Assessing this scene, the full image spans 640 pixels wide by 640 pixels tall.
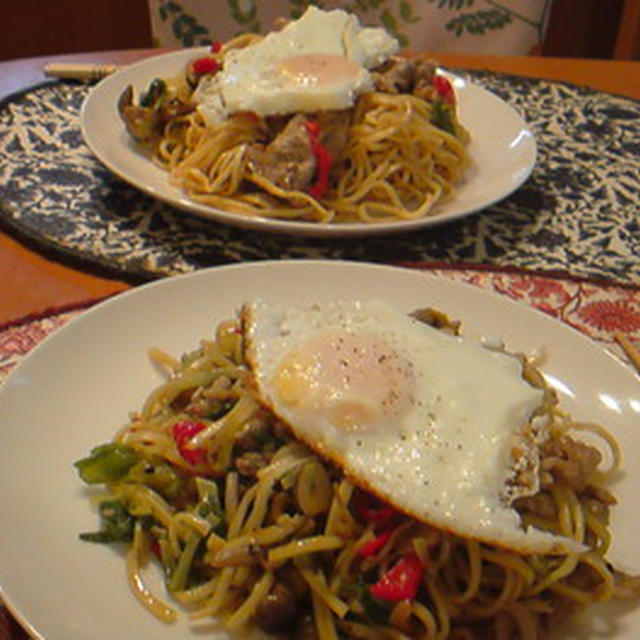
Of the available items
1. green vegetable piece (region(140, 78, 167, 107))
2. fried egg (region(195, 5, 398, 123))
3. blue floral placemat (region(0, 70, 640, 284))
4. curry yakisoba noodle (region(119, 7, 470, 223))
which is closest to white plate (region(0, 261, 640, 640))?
blue floral placemat (region(0, 70, 640, 284))

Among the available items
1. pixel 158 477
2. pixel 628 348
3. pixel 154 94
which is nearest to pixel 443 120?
pixel 154 94

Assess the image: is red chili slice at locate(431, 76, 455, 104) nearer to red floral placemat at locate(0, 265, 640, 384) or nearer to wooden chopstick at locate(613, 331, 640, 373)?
red floral placemat at locate(0, 265, 640, 384)

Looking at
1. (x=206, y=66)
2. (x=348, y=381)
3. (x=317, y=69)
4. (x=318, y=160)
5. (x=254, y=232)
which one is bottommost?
(x=254, y=232)

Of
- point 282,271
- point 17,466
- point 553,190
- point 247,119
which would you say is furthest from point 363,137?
point 17,466

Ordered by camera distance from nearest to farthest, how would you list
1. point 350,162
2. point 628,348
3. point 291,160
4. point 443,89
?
point 628,348
point 291,160
point 350,162
point 443,89

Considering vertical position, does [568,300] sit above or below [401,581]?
below

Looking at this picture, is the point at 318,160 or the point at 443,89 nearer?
the point at 318,160

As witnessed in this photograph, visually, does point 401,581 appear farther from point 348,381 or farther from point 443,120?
point 443,120
